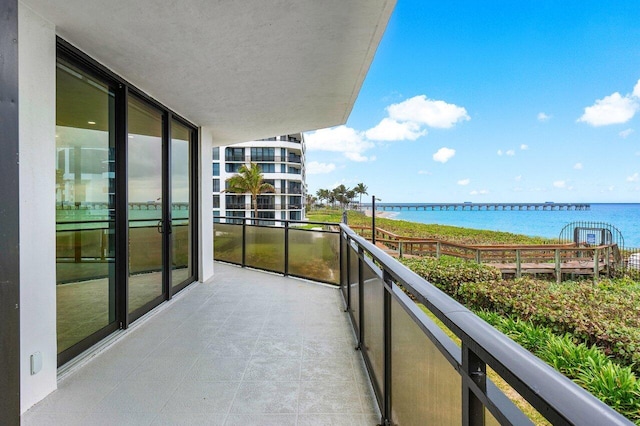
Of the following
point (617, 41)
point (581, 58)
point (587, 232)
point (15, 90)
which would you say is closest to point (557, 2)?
point (617, 41)

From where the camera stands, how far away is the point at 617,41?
27.4 meters

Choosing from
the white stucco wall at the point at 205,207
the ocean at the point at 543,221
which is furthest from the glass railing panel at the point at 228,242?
the ocean at the point at 543,221

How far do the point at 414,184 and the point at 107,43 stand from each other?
5598 centimetres

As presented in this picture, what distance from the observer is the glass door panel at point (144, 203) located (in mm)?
3486

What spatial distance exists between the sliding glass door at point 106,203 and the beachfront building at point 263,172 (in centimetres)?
3024

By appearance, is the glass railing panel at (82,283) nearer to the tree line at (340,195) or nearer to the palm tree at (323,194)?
the tree line at (340,195)

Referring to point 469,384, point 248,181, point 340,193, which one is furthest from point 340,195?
point 469,384

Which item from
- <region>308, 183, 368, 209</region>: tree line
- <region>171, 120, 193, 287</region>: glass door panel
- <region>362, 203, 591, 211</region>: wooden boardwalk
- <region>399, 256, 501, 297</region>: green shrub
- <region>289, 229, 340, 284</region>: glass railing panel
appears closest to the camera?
<region>171, 120, 193, 287</region>: glass door panel

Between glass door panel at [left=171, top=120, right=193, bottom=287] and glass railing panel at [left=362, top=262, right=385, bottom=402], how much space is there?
3064mm

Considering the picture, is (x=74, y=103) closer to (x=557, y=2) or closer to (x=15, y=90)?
(x=15, y=90)

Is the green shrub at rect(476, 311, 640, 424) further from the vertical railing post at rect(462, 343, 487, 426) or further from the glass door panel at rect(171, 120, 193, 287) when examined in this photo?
the glass door panel at rect(171, 120, 193, 287)

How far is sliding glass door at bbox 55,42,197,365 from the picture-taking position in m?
2.65

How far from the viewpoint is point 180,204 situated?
4.73 m

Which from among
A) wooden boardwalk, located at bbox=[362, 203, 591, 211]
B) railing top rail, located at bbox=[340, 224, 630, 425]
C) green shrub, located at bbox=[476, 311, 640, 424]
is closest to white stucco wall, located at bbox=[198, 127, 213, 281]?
green shrub, located at bbox=[476, 311, 640, 424]
